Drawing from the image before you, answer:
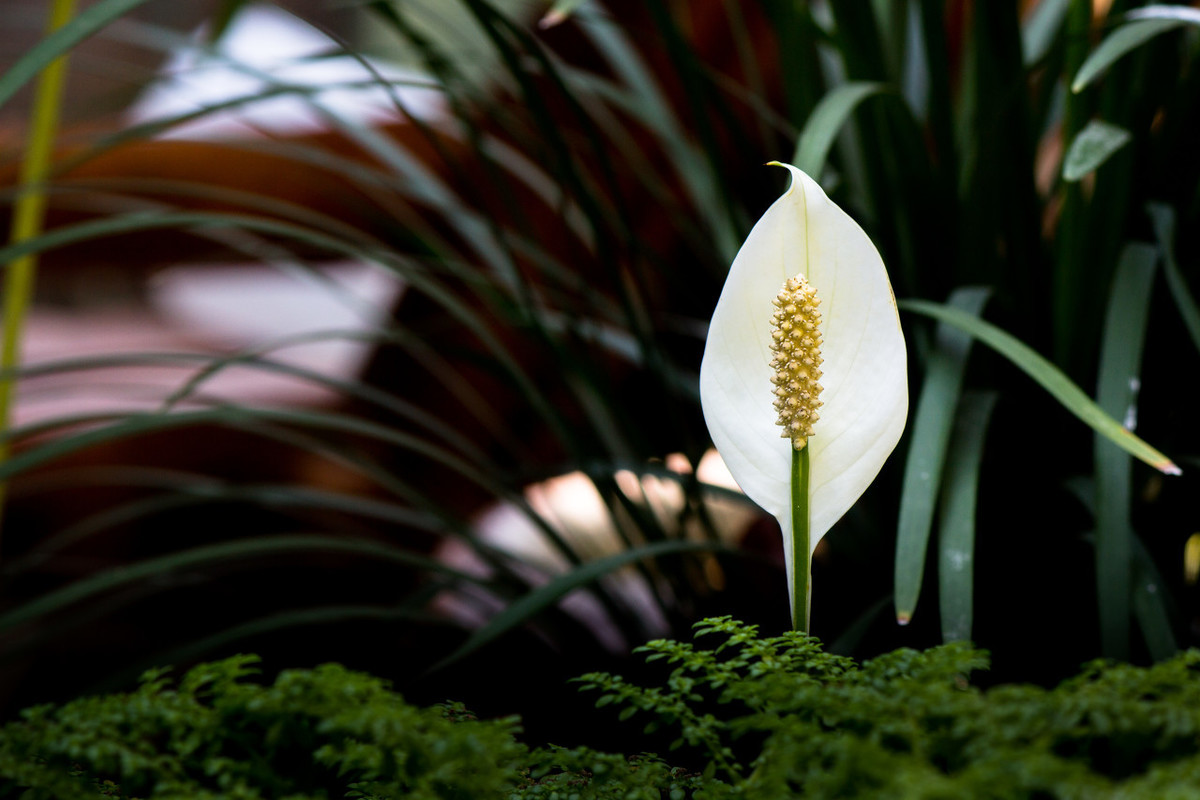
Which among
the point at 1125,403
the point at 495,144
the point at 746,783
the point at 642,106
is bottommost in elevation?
the point at 746,783

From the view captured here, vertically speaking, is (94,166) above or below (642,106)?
above

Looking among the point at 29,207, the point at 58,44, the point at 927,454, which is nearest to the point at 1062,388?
the point at 927,454

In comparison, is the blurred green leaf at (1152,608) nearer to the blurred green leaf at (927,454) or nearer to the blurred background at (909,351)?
the blurred background at (909,351)

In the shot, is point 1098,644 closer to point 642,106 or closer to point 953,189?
point 953,189

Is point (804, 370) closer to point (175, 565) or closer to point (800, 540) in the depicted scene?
point (800, 540)

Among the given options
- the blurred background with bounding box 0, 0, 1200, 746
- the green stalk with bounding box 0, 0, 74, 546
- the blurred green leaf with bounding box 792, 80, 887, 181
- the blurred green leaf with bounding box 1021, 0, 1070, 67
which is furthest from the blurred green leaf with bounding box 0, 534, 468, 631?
the blurred green leaf with bounding box 1021, 0, 1070, 67

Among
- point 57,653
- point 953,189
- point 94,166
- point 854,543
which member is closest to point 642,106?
point 953,189

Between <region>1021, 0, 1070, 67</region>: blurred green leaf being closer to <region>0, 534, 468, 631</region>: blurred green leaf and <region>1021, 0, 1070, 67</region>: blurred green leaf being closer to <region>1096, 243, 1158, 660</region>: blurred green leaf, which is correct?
<region>1096, 243, 1158, 660</region>: blurred green leaf

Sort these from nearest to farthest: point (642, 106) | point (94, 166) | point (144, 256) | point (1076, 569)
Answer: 1. point (1076, 569)
2. point (642, 106)
3. point (94, 166)
4. point (144, 256)

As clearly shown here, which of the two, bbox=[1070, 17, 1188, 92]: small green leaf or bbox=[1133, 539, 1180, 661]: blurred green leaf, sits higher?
bbox=[1070, 17, 1188, 92]: small green leaf
